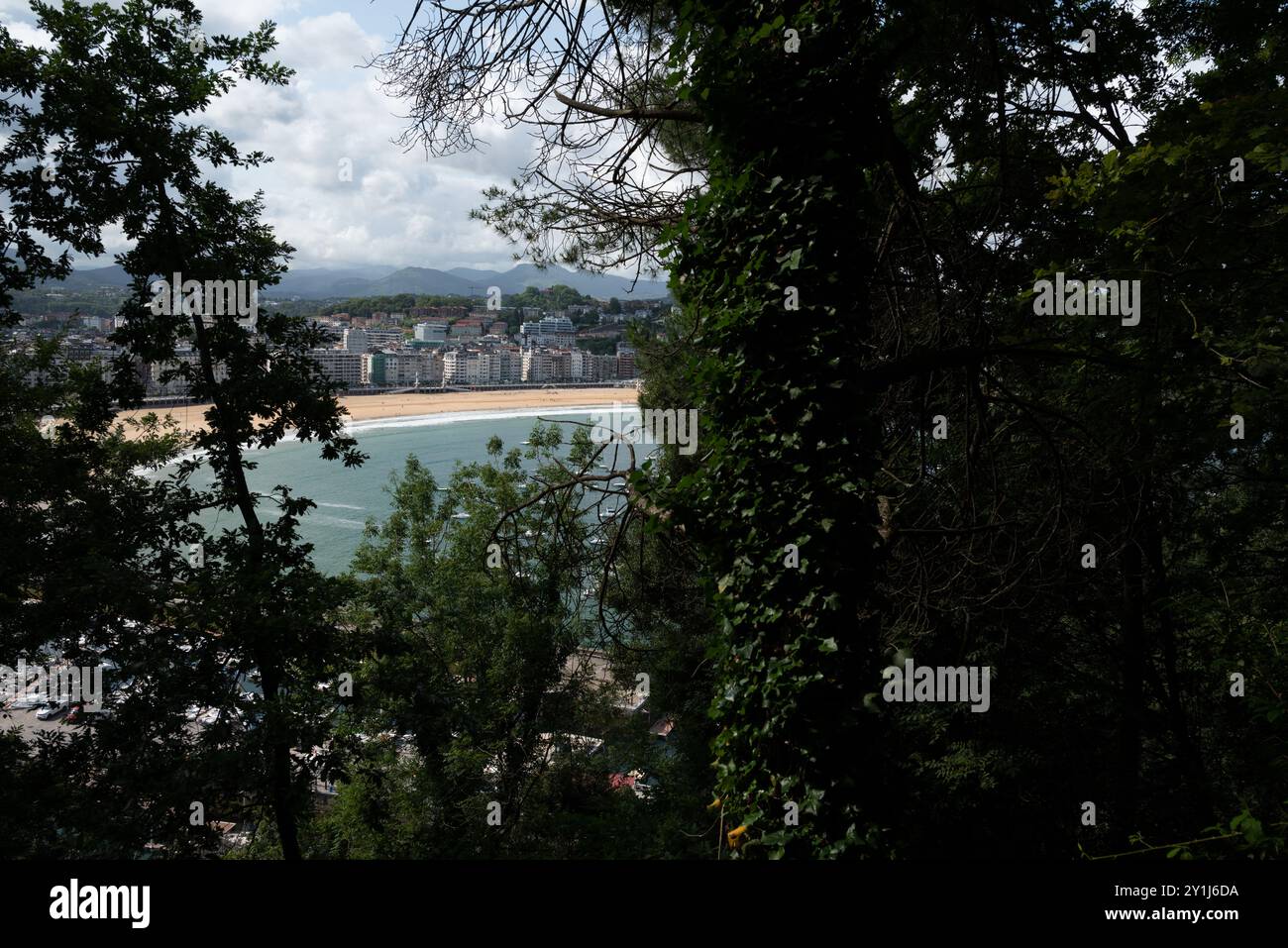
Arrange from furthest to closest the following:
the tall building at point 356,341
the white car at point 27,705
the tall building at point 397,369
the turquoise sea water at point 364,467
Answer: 1. the tall building at point 397,369
2. the tall building at point 356,341
3. the turquoise sea water at point 364,467
4. the white car at point 27,705

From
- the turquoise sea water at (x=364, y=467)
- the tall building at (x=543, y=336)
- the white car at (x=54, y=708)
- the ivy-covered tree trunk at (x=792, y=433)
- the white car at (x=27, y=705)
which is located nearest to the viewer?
the ivy-covered tree trunk at (x=792, y=433)

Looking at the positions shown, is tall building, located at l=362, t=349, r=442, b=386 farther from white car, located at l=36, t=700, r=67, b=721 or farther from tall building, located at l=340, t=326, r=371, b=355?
white car, located at l=36, t=700, r=67, b=721

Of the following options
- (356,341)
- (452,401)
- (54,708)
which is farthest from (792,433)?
(452,401)

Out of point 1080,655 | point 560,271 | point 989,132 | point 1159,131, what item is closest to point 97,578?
point 560,271

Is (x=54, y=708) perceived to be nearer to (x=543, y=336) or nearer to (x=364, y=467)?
(x=364, y=467)

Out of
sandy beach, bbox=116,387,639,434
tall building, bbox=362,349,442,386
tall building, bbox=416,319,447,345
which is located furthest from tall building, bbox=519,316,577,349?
tall building, bbox=362,349,442,386

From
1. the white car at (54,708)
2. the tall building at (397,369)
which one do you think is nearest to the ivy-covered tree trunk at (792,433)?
the white car at (54,708)

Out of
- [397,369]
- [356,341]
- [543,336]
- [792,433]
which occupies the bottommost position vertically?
[792,433]

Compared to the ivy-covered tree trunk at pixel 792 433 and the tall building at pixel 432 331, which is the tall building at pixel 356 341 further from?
the ivy-covered tree trunk at pixel 792 433
